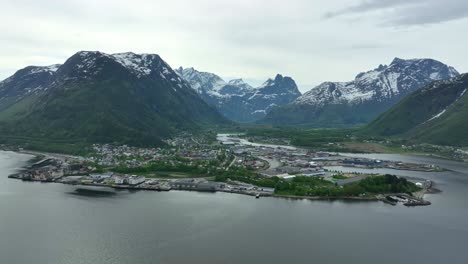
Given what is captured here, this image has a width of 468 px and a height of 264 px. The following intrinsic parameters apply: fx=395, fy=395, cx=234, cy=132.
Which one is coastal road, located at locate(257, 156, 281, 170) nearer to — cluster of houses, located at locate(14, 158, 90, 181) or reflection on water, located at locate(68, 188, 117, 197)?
reflection on water, located at locate(68, 188, 117, 197)

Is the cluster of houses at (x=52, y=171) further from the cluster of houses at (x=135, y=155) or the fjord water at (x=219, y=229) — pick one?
the fjord water at (x=219, y=229)

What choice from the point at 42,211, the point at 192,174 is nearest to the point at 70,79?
the point at 192,174

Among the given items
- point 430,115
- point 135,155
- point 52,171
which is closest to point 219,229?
point 52,171

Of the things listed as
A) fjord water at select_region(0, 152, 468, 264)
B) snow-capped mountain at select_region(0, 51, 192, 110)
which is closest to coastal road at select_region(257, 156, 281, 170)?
fjord water at select_region(0, 152, 468, 264)

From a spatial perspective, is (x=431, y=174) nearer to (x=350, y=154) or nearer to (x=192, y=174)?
(x=350, y=154)

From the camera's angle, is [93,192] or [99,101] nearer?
[93,192]

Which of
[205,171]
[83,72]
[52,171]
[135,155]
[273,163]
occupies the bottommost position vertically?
[52,171]

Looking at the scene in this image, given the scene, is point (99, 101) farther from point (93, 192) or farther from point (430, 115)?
point (430, 115)
